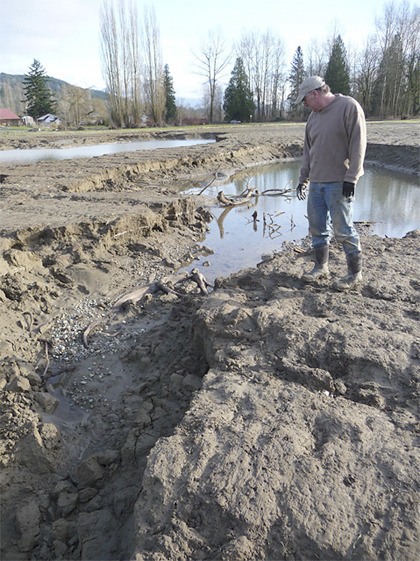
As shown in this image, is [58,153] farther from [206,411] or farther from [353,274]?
[206,411]

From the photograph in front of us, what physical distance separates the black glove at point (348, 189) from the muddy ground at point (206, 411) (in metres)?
1.10

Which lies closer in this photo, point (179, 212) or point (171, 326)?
point (171, 326)

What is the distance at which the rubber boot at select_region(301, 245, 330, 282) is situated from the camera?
5232 millimetres

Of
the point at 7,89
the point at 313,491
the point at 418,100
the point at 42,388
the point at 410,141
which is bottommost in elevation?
the point at 42,388

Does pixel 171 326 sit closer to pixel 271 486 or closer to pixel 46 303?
pixel 46 303

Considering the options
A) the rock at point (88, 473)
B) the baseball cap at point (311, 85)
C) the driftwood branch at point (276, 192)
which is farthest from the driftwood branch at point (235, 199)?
the rock at point (88, 473)

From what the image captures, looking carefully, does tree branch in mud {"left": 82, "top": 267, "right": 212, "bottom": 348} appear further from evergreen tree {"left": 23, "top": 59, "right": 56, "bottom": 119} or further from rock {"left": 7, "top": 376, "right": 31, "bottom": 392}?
evergreen tree {"left": 23, "top": 59, "right": 56, "bottom": 119}

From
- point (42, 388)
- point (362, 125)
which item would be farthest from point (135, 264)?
point (362, 125)

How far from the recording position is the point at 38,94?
60.2 m

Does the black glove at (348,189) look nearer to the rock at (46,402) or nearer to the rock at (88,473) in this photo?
the rock at (88,473)

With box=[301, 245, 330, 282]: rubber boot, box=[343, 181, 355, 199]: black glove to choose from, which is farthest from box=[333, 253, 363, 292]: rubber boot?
box=[343, 181, 355, 199]: black glove

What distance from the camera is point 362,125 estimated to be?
4.36 meters

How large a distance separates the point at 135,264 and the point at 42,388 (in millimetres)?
3605

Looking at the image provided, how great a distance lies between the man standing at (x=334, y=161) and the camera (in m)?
4.39
